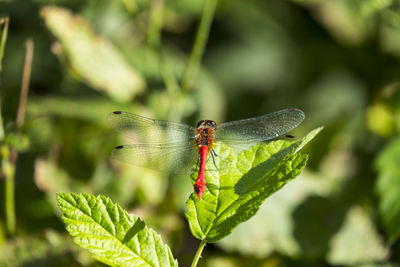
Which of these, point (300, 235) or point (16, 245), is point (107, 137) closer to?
point (16, 245)

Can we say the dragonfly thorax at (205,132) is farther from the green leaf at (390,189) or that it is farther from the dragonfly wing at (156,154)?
the green leaf at (390,189)

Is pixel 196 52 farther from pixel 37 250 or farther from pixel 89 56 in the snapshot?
pixel 37 250

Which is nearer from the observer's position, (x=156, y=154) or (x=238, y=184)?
(x=238, y=184)

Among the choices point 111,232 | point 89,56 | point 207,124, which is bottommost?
point 111,232

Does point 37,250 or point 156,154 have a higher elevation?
point 156,154

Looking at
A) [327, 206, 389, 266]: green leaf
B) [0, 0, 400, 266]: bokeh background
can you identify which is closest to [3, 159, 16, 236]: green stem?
[0, 0, 400, 266]: bokeh background

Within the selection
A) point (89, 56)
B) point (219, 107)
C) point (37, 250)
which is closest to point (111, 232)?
point (37, 250)

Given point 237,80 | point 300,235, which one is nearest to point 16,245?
point 300,235

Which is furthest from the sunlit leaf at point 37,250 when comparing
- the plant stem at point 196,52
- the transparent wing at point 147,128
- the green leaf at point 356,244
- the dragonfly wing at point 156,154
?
the green leaf at point 356,244

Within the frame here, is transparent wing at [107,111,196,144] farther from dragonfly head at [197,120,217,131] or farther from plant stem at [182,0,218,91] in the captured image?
plant stem at [182,0,218,91]
